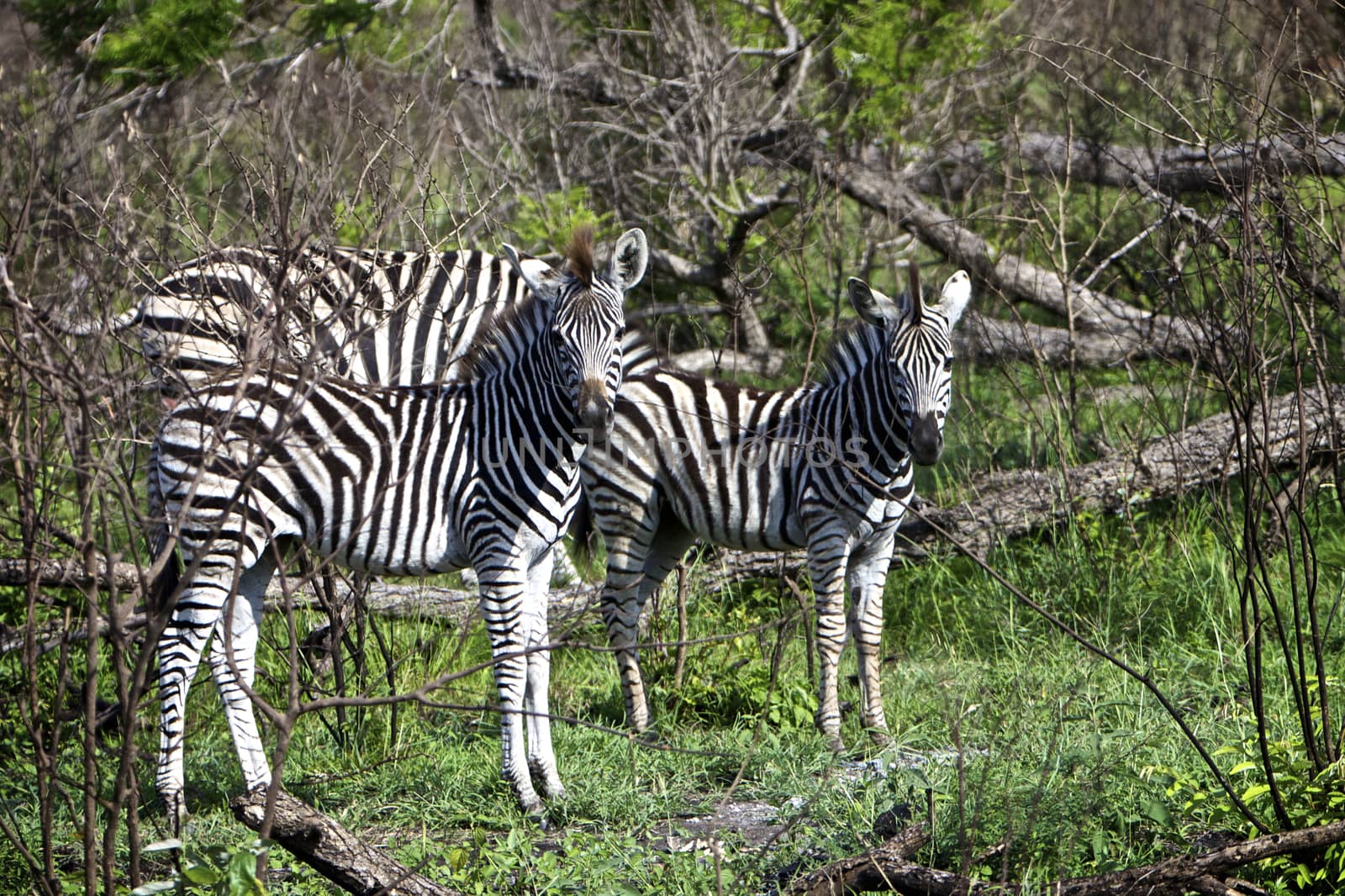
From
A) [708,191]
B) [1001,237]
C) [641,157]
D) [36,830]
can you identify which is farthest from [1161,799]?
[641,157]

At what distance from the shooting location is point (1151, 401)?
28.6 ft

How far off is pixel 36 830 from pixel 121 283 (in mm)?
2407

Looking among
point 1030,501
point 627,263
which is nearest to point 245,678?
point 627,263

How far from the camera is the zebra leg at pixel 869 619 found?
5922mm

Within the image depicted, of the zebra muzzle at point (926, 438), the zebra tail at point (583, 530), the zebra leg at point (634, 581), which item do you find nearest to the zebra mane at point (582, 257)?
the zebra tail at point (583, 530)

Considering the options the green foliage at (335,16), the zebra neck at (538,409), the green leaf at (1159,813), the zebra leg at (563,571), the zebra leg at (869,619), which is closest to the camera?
the green leaf at (1159,813)

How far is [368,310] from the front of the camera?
553 cm

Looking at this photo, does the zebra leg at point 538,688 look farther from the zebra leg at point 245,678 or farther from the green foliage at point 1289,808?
the green foliage at point 1289,808

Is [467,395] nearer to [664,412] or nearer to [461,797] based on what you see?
[664,412]

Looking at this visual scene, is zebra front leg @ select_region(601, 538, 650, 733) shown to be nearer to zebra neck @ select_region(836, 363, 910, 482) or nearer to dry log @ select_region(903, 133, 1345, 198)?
zebra neck @ select_region(836, 363, 910, 482)

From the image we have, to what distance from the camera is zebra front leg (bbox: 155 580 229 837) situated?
5.04 m

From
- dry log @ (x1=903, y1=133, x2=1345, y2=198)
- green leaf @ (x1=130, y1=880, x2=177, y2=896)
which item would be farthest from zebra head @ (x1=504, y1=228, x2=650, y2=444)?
dry log @ (x1=903, y1=133, x2=1345, y2=198)

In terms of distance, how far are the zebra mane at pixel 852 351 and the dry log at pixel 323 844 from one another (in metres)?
3.25

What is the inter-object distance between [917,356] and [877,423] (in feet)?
1.29
